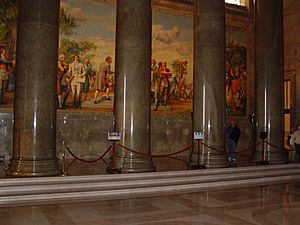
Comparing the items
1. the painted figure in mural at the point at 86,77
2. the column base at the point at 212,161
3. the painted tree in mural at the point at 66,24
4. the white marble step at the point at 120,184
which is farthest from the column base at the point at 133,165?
the painted tree in mural at the point at 66,24

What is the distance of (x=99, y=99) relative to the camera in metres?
15.9

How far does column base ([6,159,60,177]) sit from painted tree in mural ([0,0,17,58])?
23.0 feet

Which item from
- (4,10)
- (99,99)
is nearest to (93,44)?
(99,99)

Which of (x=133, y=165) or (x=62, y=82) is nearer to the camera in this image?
(x=133, y=165)

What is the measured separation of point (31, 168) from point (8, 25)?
801cm

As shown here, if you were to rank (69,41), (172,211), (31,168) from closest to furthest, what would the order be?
(172,211), (31,168), (69,41)

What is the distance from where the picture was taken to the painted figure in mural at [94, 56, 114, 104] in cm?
1596

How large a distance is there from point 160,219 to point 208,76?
6539 millimetres

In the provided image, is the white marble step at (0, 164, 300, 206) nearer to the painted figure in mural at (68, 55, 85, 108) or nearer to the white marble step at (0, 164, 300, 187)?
the white marble step at (0, 164, 300, 187)

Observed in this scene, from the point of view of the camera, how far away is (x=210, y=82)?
38.1 feet

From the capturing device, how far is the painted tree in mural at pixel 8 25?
14.2 meters

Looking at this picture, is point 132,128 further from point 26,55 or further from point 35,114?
point 26,55

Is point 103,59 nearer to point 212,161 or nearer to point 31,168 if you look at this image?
point 212,161

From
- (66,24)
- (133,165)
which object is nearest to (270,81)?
(133,165)
